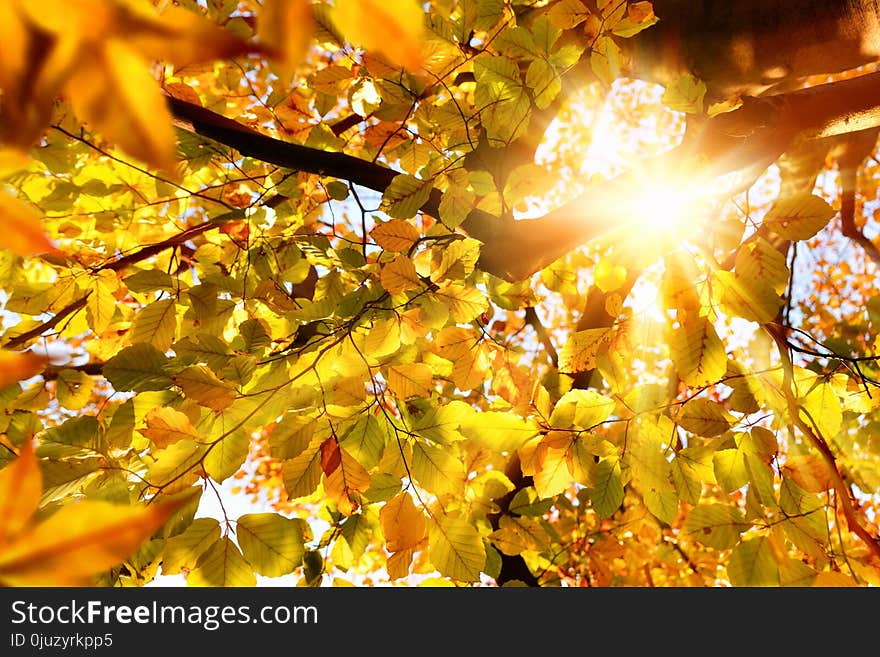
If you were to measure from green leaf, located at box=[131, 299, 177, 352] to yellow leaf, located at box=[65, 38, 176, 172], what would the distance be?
1808 mm

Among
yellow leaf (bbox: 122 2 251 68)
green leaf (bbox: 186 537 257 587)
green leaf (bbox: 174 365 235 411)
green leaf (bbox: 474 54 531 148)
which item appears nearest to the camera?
yellow leaf (bbox: 122 2 251 68)

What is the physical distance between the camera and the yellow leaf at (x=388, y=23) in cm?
31

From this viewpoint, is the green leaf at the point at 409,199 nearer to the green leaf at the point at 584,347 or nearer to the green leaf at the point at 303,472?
the green leaf at the point at 584,347

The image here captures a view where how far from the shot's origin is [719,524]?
56.0 inches

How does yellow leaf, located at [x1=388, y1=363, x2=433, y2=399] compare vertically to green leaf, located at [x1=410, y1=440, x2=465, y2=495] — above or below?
above

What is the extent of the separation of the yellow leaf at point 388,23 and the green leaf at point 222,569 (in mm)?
1244

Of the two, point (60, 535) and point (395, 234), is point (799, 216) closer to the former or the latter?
point (395, 234)

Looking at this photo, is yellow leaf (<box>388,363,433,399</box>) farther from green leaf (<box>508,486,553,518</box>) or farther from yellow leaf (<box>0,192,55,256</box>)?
yellow leaf (<box>0,192,55,256</box>)

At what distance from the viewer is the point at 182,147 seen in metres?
1.99

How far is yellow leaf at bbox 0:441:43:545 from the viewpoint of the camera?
36cm

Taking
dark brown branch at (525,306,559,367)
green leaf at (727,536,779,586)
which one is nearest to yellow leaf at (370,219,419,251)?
green leaf at (727,536,779,586)

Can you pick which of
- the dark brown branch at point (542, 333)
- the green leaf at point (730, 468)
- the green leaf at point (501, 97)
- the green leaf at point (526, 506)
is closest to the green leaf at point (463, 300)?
the green leaf at point (501, 97)

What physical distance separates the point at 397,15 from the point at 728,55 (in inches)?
99.1

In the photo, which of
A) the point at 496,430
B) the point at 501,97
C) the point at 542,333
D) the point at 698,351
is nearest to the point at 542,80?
the point at 501,97
